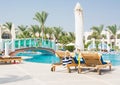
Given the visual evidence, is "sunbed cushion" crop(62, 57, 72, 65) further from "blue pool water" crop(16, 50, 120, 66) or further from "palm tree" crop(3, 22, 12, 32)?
"palm tree" crop(3, 22, 12, 32)

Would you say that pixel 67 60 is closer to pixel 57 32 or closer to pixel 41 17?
pixel 41 17

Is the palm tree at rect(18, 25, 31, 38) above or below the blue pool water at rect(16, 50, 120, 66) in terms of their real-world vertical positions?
above

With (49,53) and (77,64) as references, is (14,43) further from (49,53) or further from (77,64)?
(77,64)

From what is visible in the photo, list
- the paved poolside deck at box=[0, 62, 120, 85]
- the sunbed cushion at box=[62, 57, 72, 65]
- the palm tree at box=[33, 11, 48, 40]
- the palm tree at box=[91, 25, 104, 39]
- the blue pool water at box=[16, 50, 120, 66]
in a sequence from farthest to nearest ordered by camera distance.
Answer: the palm tree at box=[91, 25, 104, 39] → the palm tree at box=[33, 11, 48, 40] → the blue pool water at box=[16, 50, 120, 66] → the sunbed cushion at box=[62, 57, 72, 65] → the paved poolside deck at box=[0, 62, 120, 85]

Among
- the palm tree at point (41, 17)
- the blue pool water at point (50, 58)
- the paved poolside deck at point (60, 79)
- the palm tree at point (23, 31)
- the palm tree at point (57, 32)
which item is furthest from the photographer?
the palm tree at point (57, 32)

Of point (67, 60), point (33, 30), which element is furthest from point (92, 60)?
point (33, 30)

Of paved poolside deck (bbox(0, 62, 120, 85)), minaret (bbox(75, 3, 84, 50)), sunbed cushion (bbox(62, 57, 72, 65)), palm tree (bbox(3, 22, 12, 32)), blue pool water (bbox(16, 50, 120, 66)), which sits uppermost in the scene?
palm tree (bbox(3, 22, 12, 32))

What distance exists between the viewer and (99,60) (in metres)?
9.72

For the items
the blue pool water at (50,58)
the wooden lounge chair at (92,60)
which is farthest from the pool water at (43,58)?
the wooden lounge chair at (92,60)

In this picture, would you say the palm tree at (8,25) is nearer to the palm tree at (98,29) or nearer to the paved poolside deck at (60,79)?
the palm tree at (98,29)

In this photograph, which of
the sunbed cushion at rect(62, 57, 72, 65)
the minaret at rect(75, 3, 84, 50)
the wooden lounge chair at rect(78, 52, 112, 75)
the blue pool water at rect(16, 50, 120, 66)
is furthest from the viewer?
the minaret at rect(75, 3, 84, 50)

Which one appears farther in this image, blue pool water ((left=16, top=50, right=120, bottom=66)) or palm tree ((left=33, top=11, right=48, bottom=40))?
palm tree ((left=33, top=11, right=48, bottom=40))

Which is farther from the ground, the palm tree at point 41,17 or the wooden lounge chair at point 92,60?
the palm tree at point 41,17

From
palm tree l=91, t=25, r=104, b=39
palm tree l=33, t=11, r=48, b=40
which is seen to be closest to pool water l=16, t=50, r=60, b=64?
palm tree l=33, t=11, r=48, b=40
